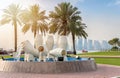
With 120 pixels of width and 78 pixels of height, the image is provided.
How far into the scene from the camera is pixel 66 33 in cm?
5097

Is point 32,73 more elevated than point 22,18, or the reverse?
point 22,18

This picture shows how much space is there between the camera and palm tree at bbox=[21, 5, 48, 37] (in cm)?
5206

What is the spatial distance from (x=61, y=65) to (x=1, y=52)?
1792 inches

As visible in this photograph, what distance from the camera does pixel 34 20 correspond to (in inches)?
2064

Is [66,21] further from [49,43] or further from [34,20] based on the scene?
[49,43]

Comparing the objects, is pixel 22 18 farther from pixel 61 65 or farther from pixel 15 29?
pixel 61 65

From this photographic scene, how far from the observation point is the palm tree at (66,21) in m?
50.8

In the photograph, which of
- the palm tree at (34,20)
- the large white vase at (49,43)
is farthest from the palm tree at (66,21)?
the large white vase at (49,43)

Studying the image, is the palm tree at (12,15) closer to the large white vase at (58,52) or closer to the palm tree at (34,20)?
the palm tree at (34,20)

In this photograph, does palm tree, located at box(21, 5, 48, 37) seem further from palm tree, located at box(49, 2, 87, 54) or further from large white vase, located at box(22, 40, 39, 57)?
large white vase, located at box(22, 40, 39, 57)

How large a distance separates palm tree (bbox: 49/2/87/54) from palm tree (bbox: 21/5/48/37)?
173 cm

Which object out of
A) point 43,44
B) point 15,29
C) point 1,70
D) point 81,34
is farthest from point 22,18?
point 1,70

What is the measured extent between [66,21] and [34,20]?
244 inches

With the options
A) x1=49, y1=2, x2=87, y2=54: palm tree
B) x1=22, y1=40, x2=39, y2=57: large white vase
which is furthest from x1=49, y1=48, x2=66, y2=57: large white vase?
x1=49, y1=2, x2=87, y2=54: palm tree
